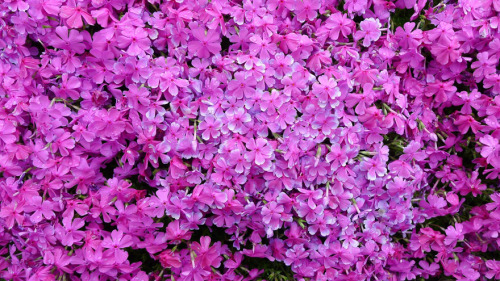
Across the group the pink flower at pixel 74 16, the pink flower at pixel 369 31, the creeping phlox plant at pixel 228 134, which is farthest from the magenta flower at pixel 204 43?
the pink flower at pixel 369 31

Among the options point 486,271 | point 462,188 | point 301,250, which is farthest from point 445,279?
point 301,250

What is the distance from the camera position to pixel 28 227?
5.35 feet

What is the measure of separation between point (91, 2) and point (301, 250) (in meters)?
1.10

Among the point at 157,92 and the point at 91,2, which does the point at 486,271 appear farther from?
the point at 91,2

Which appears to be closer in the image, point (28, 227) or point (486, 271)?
point (28, 227)

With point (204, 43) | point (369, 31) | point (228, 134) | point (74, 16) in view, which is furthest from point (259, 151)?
point (74, 16)

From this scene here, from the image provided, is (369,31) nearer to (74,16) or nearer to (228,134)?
(228,134)

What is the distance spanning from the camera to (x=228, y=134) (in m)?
1.59

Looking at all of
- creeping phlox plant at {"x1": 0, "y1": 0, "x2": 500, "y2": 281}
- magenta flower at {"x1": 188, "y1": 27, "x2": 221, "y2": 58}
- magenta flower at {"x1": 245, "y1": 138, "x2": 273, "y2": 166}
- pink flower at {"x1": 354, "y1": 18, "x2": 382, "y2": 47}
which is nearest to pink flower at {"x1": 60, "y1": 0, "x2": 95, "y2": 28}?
creeping phlox plant at {"x1": 0, "y1": 0, "x2": 500, "y2": 281}

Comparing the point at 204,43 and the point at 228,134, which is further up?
the point at 204,43

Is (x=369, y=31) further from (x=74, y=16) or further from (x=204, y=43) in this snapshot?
(x=74, y=16)

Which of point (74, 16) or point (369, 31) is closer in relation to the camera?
point (74, 16)

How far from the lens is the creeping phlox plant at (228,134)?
1.59 metres

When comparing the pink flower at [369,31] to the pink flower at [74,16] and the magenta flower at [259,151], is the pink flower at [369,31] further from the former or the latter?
the pink flower at [74,16]
